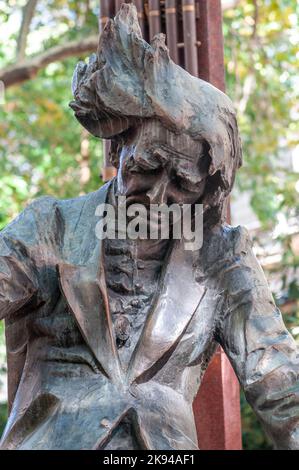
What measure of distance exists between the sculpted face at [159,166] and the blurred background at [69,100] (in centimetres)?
519

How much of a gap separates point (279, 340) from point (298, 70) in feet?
22.5

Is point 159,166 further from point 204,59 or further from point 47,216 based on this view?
point 204,59

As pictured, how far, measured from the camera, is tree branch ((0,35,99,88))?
8242mm

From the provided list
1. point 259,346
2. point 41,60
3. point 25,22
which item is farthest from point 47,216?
point 25,22

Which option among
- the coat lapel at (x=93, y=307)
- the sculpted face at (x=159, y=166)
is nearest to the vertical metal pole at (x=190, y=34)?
the sculpted face at (x=159, y=166)

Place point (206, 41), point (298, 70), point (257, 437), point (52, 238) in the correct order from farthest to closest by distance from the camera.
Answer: point (298, 70) → point (257, 437) → point (206, 41) → point (52, 238)

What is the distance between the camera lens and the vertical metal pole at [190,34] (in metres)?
4.82

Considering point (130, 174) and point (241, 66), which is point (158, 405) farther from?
point (241, 66)

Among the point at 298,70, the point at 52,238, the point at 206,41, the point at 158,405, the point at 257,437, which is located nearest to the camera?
the point at 158,405

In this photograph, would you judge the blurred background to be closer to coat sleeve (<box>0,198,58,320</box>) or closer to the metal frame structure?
the metal frame structure

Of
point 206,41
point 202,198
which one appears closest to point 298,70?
point 206,41

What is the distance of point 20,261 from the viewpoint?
292 cm

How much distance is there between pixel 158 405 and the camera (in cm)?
278

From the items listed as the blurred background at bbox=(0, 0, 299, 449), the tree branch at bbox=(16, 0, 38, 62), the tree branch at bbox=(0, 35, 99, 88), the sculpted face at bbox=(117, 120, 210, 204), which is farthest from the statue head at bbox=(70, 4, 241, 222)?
the tree branch at bbox=(16, 0, 38, 62)
